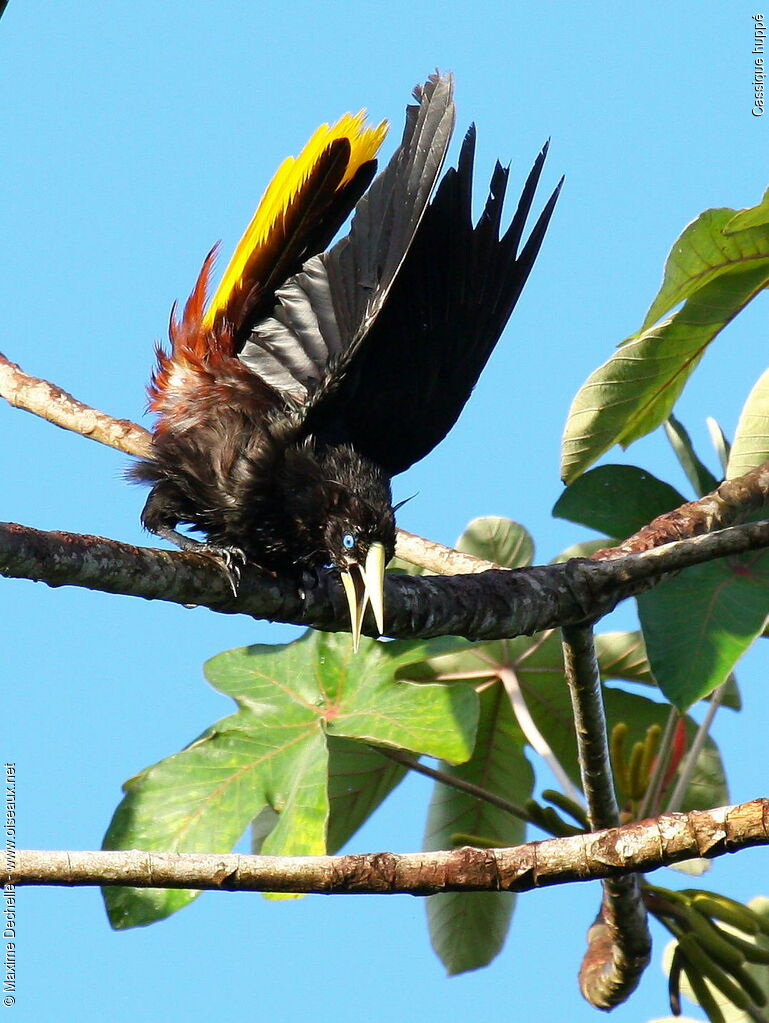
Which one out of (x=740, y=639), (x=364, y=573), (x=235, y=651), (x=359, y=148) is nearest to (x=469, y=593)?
(x=364, y=573)

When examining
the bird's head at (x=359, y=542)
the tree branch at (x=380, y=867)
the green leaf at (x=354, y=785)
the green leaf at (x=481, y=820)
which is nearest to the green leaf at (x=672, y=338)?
the bird's head at (x=359, y=542)

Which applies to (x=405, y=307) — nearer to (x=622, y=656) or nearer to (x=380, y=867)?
(x=622, y=656)

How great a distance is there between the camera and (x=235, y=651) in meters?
3.12

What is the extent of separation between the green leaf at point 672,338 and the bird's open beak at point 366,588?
0.55m

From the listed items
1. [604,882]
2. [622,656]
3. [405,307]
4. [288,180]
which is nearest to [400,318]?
[405,307]

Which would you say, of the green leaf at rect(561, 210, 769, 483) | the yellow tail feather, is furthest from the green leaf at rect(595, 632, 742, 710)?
the yellow tail feather

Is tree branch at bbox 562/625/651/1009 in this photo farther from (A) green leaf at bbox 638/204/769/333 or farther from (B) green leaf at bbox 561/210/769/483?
(A) green leaf at bbox 638/204/769/333

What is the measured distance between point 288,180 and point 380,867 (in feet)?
7.23

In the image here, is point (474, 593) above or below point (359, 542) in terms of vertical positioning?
below

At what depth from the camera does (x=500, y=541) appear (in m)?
3.24

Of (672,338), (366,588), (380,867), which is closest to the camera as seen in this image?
(380,867)

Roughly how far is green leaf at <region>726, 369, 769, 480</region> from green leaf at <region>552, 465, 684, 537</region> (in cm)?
24

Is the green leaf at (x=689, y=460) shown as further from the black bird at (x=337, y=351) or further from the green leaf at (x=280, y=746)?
the green leaf at (x=280, y=746)

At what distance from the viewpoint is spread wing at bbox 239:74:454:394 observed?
269 centimetres
